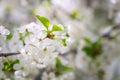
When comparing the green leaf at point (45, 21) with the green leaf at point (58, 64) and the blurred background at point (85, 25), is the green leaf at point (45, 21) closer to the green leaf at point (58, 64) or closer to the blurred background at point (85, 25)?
the green leaf at point (58, 64)

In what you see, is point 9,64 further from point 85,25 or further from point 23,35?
point 85,25

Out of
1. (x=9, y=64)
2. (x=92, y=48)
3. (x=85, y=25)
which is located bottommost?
(x=9, y=64)

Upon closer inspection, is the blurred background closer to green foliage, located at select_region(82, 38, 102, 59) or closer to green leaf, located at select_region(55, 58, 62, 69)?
green foliage, located at select_region(82, 38, 102, 59)

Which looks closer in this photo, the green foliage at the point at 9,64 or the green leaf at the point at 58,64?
the green foliage at the point at 9,64

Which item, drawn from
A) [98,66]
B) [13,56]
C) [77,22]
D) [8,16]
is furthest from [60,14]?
[13,56]

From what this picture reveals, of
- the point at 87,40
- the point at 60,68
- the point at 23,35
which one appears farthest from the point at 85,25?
the point at 23,35

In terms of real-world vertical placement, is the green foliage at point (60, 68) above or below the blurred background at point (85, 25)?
A: below

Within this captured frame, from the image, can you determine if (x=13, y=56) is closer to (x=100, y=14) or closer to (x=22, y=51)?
(x=22, y=51)

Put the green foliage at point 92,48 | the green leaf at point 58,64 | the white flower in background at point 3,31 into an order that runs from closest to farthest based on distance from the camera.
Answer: the white flower in background at point 3,31
the green leaf at point 58,64
the green foliage at point 92,48

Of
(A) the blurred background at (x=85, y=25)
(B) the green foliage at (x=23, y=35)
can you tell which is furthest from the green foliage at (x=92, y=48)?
(B) the green foliage at (x=23, y=35)
